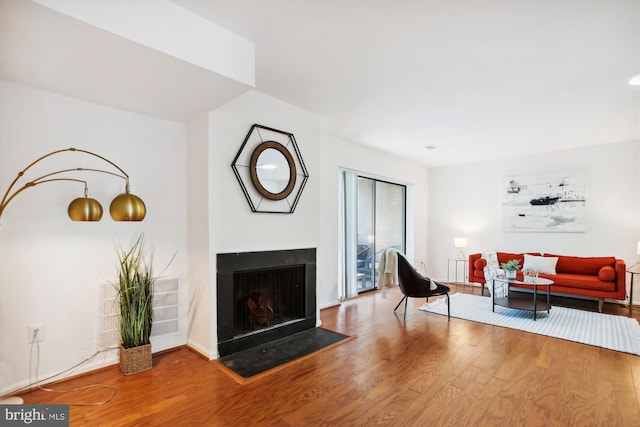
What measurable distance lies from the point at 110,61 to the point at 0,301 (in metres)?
1.88

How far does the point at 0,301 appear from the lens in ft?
7.66

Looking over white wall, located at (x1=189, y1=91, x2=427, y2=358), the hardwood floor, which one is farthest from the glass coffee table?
white wall, located at (x1=189, y1=91, x2=427, y2=358)

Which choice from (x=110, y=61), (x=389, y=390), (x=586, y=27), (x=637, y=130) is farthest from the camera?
(x=637, y=130)

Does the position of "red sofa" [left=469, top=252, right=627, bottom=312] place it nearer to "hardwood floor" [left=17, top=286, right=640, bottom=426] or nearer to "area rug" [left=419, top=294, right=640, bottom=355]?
"area rug" [left=419, top=294, right=640, bottom=355]

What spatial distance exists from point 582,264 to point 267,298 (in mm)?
5056

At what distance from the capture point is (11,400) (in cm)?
221

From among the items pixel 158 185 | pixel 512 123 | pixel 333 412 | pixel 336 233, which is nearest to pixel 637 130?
pixel 512 123

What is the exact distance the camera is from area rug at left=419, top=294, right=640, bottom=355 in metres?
3.44

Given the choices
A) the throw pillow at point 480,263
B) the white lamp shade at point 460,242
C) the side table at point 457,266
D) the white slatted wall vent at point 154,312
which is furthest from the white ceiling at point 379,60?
the side table at point 457,266

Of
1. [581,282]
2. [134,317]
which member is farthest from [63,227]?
[581,282]

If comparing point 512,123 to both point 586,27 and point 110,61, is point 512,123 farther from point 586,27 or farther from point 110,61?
point 110,61

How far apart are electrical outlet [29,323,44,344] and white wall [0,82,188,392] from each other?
3cm

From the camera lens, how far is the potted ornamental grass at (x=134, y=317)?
106 inches

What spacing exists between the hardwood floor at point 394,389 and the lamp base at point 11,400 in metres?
0.07
